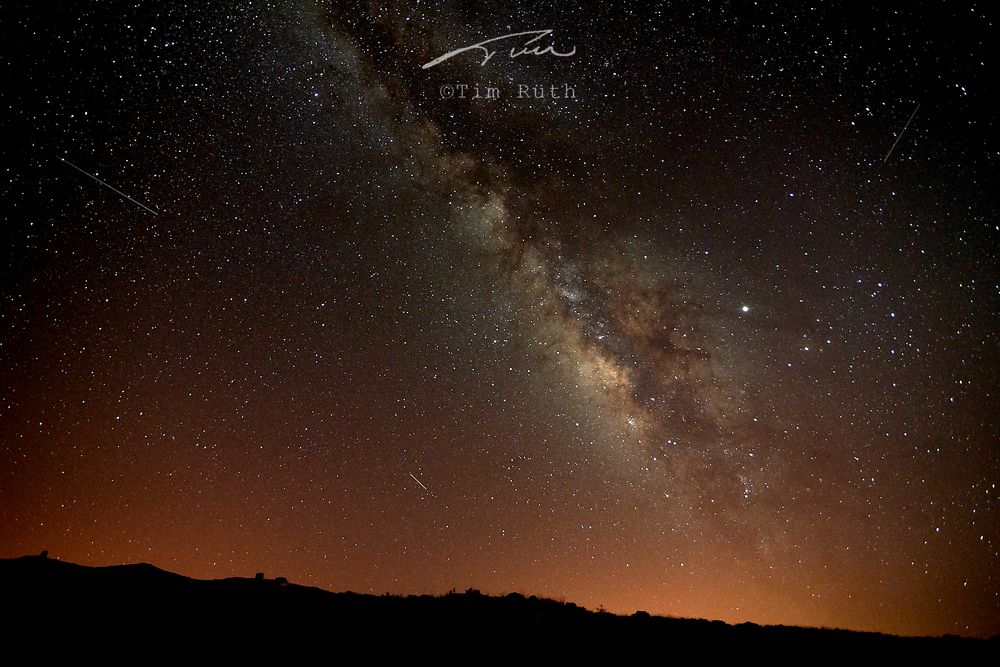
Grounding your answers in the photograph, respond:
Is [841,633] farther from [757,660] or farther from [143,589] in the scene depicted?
→ [143,589]

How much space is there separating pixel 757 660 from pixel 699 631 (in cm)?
105

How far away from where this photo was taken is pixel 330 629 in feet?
24.1

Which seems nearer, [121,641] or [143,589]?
[121,641]

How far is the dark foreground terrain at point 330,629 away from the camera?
654 centimetres

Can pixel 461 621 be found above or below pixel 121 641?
above

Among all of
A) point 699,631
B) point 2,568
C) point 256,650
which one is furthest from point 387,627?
point 2,568

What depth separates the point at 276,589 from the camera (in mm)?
8859

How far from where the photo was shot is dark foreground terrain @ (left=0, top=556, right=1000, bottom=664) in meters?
6.54

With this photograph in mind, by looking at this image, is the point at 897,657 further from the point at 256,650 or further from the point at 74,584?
the point at 74,584

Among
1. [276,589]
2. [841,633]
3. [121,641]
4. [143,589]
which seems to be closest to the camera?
Answer: [121,641]

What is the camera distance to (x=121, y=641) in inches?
255

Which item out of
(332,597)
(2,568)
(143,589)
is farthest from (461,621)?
(2,568)

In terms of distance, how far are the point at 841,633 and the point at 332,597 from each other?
954cm

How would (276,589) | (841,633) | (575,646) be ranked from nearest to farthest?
1. (575,646)
2. (276,589)
3. (841,633)
